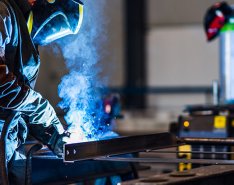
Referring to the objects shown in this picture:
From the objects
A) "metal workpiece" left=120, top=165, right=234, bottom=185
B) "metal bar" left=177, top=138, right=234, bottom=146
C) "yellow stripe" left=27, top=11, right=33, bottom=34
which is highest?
"yellow stripe" left=27, top=11, right=33, bottom=34

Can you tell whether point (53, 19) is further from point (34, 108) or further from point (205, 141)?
point (205, 141)

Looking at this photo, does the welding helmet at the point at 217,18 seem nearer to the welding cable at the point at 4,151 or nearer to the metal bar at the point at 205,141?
the metal bar at the point at 205,141

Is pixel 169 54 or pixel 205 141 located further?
pixel 169 54

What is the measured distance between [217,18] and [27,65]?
4104 millimetres

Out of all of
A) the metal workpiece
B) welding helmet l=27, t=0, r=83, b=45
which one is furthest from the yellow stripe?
the metal workpiece

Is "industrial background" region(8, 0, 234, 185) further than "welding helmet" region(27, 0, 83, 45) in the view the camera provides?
Yes

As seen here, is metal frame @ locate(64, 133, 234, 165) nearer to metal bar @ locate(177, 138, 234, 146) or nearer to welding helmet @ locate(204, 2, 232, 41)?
metal bar @ locate(177, 138, 234, 146)

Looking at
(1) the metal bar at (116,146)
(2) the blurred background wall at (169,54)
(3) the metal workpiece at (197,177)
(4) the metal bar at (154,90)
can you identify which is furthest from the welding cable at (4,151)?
(4) the metal bar at (154,90)

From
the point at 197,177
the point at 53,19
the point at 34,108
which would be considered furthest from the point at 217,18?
the point at 197,177

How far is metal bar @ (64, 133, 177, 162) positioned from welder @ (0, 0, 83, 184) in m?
0.26

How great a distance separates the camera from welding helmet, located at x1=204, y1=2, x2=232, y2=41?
295 inches

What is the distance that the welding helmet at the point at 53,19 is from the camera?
379cm

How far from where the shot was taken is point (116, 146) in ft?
12.3

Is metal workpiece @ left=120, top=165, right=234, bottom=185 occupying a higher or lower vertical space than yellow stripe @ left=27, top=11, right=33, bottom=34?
lower
